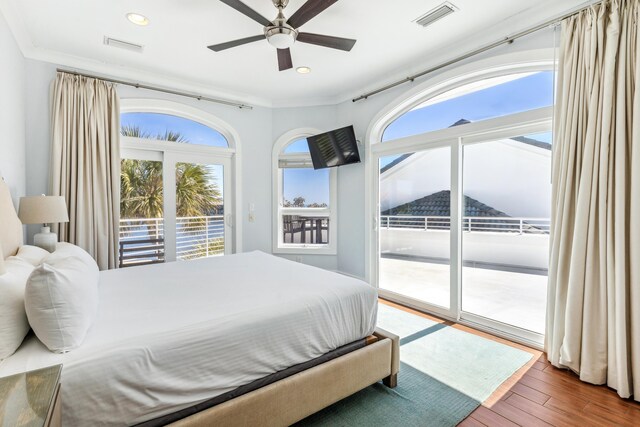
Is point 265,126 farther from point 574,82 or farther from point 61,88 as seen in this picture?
point 574,82

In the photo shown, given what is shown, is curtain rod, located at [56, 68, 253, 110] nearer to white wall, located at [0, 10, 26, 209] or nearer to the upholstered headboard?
white wall, located at [0, 10, 26, 209]

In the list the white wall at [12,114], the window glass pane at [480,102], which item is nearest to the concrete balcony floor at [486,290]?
the window glass pane at [480,102]

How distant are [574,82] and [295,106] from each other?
3456 mm

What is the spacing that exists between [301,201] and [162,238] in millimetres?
2052

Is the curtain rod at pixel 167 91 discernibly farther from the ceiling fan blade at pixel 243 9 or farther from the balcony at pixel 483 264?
the balcony at pixel 483 264

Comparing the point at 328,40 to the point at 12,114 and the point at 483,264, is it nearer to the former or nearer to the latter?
the point at 483,264

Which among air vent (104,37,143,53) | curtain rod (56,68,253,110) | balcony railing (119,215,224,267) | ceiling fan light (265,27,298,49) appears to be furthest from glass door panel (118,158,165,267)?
ceiling fan light (265,27,298,49)

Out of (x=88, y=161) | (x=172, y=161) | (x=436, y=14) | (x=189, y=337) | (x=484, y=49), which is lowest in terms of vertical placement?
(x=189, y=337)

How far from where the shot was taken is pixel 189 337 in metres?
1.43

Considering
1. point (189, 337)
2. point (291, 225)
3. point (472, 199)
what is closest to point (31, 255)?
point (189, 337)

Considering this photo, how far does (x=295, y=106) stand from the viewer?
4781 mm

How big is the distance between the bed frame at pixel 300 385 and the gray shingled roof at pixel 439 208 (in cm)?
178

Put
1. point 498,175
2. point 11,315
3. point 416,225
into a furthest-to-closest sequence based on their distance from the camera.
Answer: point 416,225 → point 498,175 → point 11,315

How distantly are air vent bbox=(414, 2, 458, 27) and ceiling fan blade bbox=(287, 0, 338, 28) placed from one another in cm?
108
